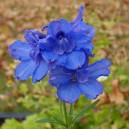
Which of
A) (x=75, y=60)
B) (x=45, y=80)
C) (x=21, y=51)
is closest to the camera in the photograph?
(x=75, y=60)

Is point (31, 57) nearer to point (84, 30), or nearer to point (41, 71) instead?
point (41, 71)

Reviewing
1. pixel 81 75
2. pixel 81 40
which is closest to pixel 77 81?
pixel 81 75

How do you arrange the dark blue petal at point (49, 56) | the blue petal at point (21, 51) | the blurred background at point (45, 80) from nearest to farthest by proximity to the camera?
the dark blue petal at point (49, 56), the blue petal at point (21, 51), the blurred background at point (45, 80)

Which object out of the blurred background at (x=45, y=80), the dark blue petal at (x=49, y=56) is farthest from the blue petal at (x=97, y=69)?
the blurred background at (x=45, y=80)

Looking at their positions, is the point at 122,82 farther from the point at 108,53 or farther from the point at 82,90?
the point at 82,90

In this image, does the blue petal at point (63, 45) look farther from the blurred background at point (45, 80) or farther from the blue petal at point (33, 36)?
the blurred background at point (45, 80)

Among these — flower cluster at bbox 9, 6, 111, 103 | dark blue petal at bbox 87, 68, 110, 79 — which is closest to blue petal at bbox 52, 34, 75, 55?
flower cluster at bbox 9, 6, 111, 103
